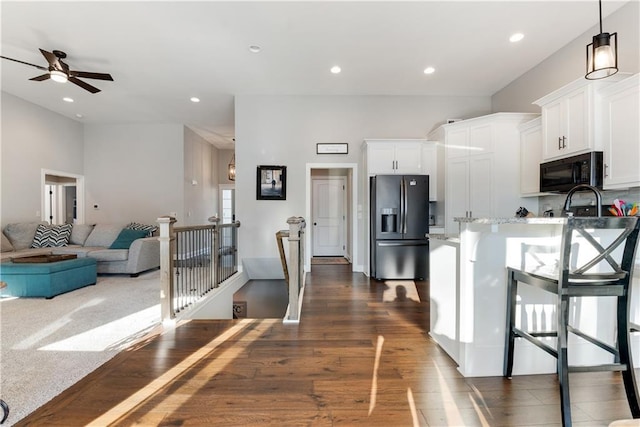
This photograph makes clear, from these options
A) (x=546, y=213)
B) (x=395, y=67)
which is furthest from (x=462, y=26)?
(x=546, y=213)

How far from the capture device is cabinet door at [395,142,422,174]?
4836mm

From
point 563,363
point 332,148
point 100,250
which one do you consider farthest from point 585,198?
point 100,250

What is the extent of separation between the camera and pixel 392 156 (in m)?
4.84

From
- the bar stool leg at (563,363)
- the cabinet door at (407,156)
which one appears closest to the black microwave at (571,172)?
the cabinet door at (407,156)

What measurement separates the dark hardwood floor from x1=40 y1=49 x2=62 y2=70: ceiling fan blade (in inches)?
151

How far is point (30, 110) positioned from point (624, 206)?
9638mm

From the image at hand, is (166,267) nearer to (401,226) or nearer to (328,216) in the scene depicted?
(401,226)

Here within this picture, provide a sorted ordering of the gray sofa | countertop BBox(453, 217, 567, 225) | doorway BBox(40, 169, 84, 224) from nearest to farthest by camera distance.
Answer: countertop BBox(453, 217, 567, 225), the gray sofa, doorway BBox(40, 169, 84, 224)

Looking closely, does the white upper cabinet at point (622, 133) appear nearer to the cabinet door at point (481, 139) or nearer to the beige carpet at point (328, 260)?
the cabinet door at point (481, 139)

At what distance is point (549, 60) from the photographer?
13.0ft

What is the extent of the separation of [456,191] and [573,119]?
172 centimetres

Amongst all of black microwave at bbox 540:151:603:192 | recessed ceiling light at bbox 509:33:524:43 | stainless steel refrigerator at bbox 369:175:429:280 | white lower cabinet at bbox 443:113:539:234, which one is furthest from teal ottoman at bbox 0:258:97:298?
recessed ceiling light at bbox 509:33:524:43

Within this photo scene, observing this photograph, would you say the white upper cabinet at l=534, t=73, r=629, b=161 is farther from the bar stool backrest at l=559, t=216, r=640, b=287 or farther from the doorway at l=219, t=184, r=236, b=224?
the doorway at l=219, t=184, r=236, b=224

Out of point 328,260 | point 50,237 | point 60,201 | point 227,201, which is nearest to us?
point 50,237
